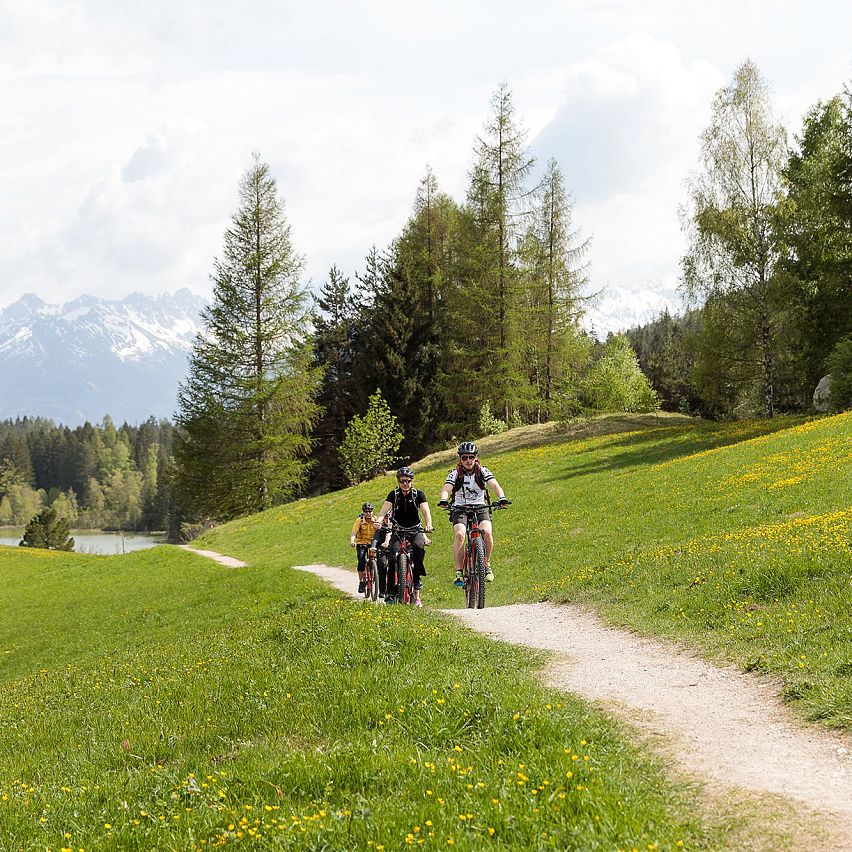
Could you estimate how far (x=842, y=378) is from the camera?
30.3 metres

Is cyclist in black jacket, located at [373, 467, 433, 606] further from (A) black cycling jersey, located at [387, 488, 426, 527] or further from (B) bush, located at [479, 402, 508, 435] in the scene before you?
(B) bush, located at [479, 402, 508, 435]

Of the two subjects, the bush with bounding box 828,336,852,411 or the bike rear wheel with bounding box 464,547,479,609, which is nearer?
the bike rear wheel with bounding box 464,547,479,609

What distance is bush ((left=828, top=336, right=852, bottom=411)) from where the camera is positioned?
30000 mm

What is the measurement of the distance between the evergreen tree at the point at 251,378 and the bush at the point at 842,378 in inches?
1316

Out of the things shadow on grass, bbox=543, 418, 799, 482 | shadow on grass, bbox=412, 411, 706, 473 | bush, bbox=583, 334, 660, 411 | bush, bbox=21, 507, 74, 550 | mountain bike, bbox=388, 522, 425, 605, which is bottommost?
bush, bbox=21, 507, 74, 550

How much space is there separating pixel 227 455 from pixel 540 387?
2382 cm

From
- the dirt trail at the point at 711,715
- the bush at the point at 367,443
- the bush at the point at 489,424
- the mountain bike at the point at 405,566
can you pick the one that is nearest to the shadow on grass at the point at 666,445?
the bush at the point at 489,424

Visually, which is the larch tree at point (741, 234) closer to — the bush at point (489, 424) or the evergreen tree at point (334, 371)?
the bush at point (489, 424)

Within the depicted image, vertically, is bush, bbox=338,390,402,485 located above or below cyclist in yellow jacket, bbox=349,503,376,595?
above

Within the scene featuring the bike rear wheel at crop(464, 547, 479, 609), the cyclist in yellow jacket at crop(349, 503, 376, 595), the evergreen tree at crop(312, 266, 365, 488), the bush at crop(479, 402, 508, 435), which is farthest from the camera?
the evergreen tree at crop(312, 266, 365, 488)

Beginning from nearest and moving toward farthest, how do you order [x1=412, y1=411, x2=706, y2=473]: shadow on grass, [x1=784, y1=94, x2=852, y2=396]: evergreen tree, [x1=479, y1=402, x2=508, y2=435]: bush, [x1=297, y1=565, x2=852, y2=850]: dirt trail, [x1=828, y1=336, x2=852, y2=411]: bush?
[x1=297, y1=565, x2=852, y2=850]: dirt trail, [x1=828, y1=336, x2=852, y2=411]: bush, [x1=784, y1=94, x2=852, y2=396]: evergreen tree, [x1=412, y1=411, x2=706, y2=473]: shadow on grass, [x1=479, y1=402, x2=508, y2=435]: bush

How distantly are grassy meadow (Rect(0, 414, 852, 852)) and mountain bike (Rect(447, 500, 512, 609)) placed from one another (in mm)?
1783

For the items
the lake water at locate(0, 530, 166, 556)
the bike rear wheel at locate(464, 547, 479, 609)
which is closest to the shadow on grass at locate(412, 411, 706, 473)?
the bike rear wheel at locate(464, 547, 479, 609)

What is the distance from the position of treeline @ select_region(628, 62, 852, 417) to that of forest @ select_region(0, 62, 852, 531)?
10 centimetres
